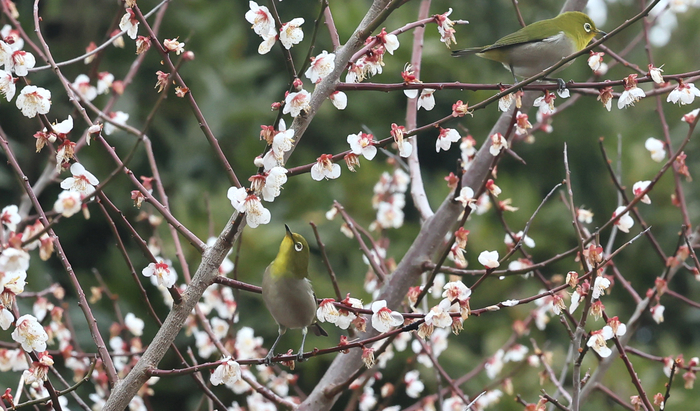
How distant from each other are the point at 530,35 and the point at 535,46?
0.14 feet

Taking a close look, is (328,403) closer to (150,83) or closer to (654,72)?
(654,72)

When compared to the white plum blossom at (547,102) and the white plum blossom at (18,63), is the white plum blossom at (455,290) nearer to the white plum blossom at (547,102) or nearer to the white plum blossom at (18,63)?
the white plum blossom at (547,102)

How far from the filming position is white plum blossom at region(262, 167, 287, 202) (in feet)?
4.59

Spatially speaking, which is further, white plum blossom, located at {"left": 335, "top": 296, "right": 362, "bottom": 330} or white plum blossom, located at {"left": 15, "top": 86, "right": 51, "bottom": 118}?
white plum blossom, located at {"left": 335, "top": 296, "right": 362, "bottom": 330}

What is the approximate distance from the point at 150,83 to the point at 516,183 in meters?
3.36

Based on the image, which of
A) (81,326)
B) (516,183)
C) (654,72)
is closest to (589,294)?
(654,72)

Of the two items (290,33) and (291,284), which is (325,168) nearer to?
(290,33)

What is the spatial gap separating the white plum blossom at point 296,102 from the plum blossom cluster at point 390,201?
1.53m

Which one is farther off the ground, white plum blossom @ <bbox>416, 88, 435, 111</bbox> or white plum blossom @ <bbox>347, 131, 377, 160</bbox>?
white plum blossom @ <bbox>416, 88, 435, 111</bbox>

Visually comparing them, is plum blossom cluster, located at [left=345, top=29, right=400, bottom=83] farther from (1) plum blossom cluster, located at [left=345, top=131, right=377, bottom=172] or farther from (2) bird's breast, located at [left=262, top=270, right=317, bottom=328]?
(2) bird's breast, located at [left=262, top=270, right=317, bottom=328]

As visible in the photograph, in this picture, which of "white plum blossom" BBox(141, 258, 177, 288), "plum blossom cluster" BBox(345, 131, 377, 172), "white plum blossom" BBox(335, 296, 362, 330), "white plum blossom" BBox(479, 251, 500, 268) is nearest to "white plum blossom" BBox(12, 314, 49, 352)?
"white plum blossom" BBox(141, 258, 177, 288)

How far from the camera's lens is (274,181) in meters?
1.41

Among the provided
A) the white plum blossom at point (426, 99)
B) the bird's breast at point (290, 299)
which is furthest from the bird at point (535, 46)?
the bird's breast at point (290, 299)

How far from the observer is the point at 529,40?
227 cm
